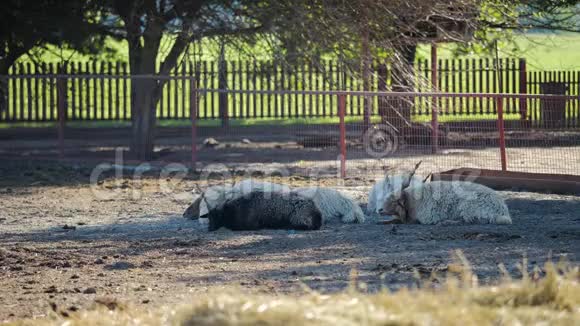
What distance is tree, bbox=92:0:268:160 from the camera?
16703 millimetres

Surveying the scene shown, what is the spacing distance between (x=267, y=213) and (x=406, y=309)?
584cm

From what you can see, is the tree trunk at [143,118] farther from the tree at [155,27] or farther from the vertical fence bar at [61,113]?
the vertical fence bar at [61,113]

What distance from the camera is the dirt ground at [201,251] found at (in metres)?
7.72

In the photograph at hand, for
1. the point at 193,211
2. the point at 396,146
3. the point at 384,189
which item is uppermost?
the point at 396,146

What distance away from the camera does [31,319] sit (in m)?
6.68

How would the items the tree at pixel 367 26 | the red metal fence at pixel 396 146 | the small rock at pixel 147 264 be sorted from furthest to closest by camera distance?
the tree at pixel 367 26 < the red metal fence at pixel 396 146 < the small rock at pixel 147 264

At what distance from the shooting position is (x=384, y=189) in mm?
11789

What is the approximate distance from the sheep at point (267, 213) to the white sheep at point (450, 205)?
1.23m

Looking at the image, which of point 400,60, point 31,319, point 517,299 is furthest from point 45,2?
point 517,299

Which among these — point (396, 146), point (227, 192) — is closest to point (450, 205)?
point (227, 192)
